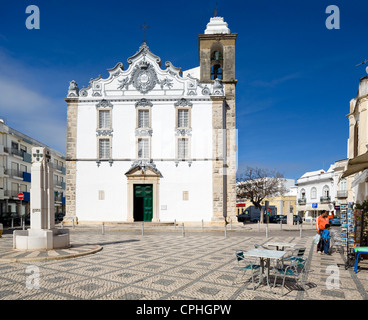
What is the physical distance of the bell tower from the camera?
22169 mm

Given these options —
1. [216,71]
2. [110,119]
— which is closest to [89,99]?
[110,119]

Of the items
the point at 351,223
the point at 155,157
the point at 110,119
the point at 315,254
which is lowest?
the point at 315,254

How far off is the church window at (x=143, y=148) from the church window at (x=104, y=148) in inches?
92.1

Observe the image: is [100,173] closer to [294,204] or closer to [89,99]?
[89,99]

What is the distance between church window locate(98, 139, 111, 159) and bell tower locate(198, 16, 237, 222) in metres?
7.96

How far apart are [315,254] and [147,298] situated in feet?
23.3

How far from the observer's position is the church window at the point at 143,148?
74.9 feet

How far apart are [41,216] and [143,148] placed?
1338cm

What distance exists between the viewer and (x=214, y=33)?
24781 mm

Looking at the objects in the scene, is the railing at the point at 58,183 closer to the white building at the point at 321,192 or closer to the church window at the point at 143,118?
the church window at the point at 143,118

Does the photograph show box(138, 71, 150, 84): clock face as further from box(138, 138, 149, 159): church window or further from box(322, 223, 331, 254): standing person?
box(322, 223, 331, 254): standing person

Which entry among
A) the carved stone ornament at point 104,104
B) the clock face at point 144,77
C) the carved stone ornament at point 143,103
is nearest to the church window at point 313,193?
the carved stone ornament at point 143,103

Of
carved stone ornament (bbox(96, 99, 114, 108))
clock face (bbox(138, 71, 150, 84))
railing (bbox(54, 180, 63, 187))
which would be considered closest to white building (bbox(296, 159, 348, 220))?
clock face (bbox(138, 71, 150, 84))

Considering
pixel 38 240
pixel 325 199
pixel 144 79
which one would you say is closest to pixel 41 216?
pixel 38 240
